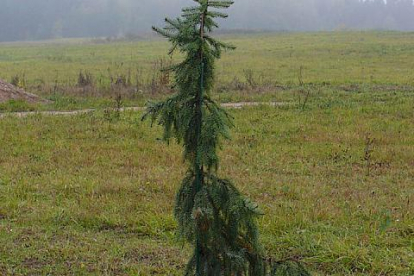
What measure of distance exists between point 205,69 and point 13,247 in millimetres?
3766

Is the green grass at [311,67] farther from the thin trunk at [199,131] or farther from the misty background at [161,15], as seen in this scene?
the misty background at [161,15]

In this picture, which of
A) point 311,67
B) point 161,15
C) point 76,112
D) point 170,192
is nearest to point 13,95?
point 76,112

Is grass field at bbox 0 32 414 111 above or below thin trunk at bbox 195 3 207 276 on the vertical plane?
below

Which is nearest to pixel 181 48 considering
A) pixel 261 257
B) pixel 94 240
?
pixel 261 257

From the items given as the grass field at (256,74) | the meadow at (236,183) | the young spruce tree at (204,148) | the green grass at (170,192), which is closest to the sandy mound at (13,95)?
the grass field at (256,74)

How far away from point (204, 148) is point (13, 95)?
48.1 ft

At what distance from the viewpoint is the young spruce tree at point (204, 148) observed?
3148mm

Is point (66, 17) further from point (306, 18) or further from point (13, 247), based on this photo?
point (13, 247)

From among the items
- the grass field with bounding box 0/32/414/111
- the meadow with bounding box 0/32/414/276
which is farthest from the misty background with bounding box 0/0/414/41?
the meadow with bounding box 0/32/414/276

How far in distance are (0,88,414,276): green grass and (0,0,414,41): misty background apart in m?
138

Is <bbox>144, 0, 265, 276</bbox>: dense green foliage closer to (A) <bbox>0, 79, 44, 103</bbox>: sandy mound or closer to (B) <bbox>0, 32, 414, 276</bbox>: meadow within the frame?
(B) <bbox>0, 32, 414, 276</bbox>: meadow

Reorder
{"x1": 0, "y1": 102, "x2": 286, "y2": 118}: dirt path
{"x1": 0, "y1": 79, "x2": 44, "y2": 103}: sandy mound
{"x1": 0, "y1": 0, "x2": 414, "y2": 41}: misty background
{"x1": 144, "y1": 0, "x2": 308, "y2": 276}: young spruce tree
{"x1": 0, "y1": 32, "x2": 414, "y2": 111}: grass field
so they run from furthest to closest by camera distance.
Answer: {"x1": 0, "y1": 0, "x2": 414, "y2": 41}: misty background, {"x1": 0, "y1": 32, "x2": 414, "y2": 111}: grass field, {"x1": 0, "y1": 79, "x2": 44, "y2": 103}: sandy mound, {"x1": 0, "y1": 102, "x2": 286, "y2": 118}: dirt path, {"x1": 144, "y1": 0, "x2": 308, "y2": 276}: young spruce tree

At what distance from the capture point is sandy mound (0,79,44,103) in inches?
639

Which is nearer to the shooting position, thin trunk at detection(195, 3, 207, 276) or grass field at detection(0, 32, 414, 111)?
thin trunk at detection(195, 3, 207, 276)
